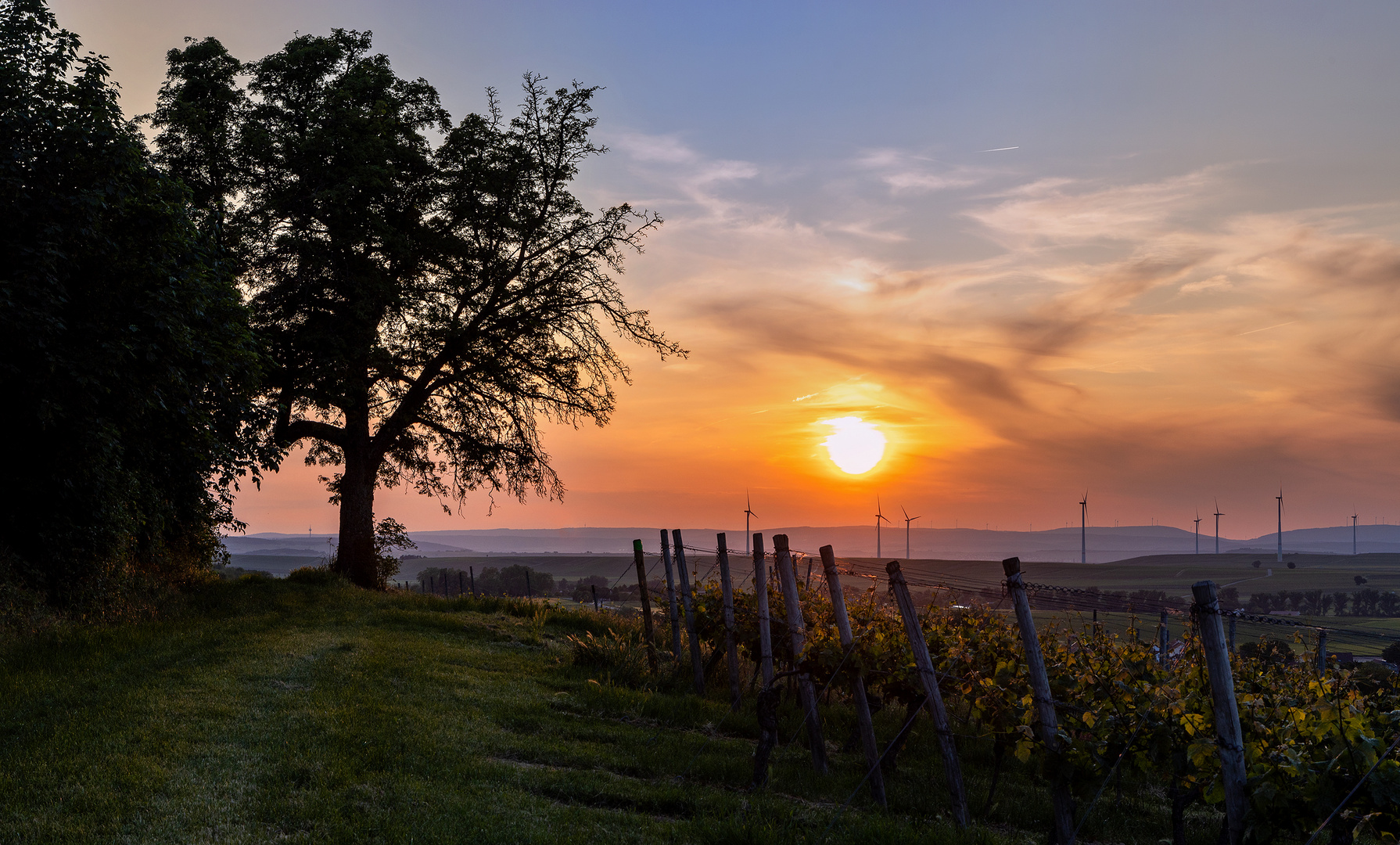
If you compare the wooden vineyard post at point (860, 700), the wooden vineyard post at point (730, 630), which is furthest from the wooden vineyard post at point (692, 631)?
the wooden vineyard post at point (860, 700)

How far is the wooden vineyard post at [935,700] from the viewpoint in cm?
798

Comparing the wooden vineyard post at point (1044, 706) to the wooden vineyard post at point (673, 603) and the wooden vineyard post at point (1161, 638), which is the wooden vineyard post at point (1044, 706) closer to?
the wooden vineyard post at point (1161, 638)

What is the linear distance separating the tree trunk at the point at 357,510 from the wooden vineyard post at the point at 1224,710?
2714 centimetres

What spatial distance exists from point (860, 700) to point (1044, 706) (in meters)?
2.39

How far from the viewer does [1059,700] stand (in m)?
8.77

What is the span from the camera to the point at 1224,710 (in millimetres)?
5754

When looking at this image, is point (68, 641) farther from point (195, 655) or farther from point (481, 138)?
point (481, 138)

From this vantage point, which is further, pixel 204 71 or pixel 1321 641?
pixel 204 71

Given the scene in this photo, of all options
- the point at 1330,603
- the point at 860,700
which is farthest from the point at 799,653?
the point at 1330,603

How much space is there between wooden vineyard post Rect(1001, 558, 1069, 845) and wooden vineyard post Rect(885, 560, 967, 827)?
0.83 metres

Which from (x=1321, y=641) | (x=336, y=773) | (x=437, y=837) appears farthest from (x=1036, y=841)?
(x=1321, y=641)

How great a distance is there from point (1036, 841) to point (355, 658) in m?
11.1

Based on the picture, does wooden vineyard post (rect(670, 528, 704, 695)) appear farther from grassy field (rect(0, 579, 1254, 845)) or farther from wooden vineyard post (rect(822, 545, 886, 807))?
wooden vineyard post (rect(822, 545, 886, 807))

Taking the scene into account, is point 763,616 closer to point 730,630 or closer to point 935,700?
point 730,630
